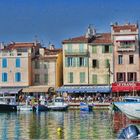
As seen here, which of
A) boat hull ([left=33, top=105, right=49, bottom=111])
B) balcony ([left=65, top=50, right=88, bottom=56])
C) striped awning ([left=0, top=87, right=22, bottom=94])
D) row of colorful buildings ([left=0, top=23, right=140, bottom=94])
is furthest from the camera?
striped awning ([left=0, top=87, right=22, bottom=94])

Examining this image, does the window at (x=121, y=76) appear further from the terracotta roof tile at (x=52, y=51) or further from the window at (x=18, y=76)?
the window at (x=18, y=76)

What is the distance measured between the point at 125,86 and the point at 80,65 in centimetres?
827

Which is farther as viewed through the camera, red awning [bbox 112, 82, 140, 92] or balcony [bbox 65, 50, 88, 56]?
balcony [bbox 65, 50, 88, 56]

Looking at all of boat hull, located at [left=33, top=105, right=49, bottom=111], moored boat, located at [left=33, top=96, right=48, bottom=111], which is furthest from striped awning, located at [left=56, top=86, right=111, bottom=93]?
boat hull, located at [left=33, top=105, right=49, bottom=111]

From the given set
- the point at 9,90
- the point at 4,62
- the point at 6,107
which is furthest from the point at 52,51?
the point at 6,107

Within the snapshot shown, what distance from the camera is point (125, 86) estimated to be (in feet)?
308

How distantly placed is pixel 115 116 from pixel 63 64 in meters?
29.4

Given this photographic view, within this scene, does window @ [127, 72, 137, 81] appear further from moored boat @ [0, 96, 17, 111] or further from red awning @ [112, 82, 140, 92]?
moored boat @ [0, 96, 17, 111]

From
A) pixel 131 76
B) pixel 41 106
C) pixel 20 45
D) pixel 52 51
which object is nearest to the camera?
pixel 41 106

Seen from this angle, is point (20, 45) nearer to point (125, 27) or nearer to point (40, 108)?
point (125, 27)

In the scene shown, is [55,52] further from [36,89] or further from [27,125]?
[27,125]

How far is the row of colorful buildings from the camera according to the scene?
9525 cm

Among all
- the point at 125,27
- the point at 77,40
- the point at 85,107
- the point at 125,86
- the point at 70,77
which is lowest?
the point at 85,107

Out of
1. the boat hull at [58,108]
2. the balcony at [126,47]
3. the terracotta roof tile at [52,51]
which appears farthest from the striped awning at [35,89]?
the balcony at [126,47]
